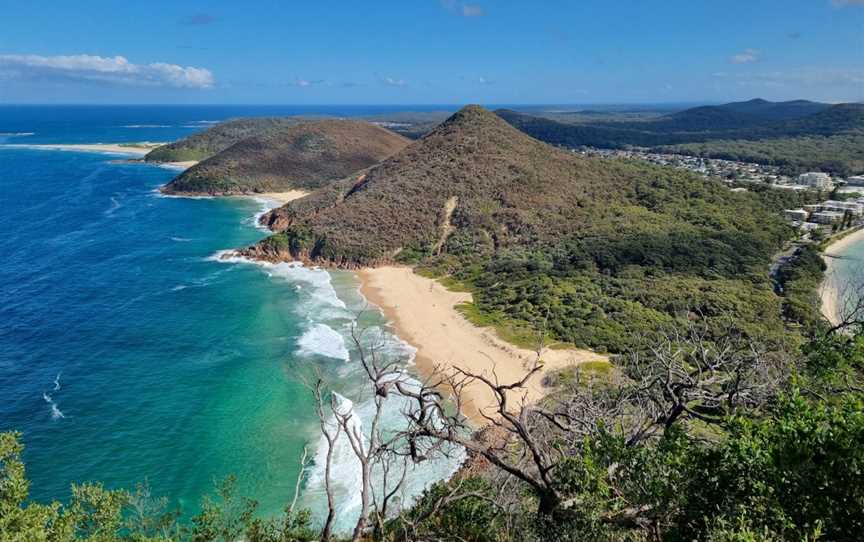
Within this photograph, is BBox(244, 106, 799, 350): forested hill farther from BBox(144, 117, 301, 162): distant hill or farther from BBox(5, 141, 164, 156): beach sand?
BBox(5, 141, 164, 156): beach sand

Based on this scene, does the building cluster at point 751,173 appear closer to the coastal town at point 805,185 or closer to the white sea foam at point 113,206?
the coastal town at point 805,185

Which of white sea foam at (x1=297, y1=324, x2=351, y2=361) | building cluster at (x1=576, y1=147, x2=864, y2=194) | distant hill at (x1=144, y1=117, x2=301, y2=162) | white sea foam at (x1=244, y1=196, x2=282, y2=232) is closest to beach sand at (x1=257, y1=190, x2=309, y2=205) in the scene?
white sea foam at (x1=244, y1=196, x2=282, y2=232)

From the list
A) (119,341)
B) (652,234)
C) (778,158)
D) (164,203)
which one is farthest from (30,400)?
(778,158)

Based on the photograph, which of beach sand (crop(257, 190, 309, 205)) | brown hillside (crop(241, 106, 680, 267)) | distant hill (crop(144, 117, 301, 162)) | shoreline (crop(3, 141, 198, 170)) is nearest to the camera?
brown hillside (crop(241, 106, 680, 267))

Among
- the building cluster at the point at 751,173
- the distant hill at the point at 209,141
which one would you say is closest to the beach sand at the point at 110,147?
the distant hill at the point at 209,141

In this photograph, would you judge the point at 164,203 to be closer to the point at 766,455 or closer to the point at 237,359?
the point at 237,359
